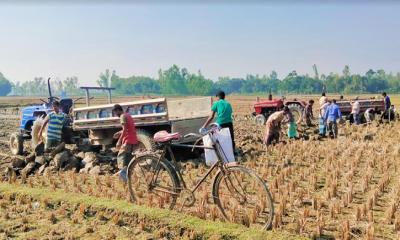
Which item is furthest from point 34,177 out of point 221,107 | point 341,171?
point 341,171

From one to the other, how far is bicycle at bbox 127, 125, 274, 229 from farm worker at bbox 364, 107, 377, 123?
13819 millimetres

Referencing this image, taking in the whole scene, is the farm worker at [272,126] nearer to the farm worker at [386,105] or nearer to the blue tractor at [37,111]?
the blue tractor at [37,111]

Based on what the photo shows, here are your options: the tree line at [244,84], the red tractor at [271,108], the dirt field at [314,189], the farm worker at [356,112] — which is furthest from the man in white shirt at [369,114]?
the tree line at [244,84]

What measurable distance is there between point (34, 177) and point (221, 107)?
161 inches

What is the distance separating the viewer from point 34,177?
8.07m

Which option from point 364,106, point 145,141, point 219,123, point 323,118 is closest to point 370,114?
point 364,106

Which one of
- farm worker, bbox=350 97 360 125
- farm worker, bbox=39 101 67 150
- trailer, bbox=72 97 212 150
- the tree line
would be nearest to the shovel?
farm worker, bbox=39 101 67 150

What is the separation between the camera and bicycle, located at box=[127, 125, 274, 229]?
4.49 meters

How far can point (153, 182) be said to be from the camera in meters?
5.29

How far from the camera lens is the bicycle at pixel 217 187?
Answer: 4.49m

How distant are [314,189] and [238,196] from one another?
252 cm

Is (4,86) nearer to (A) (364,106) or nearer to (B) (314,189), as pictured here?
(A) (364,106)

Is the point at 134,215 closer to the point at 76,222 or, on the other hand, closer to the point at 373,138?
the point at 76,222

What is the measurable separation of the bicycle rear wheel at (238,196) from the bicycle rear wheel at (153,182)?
2.12 feet
